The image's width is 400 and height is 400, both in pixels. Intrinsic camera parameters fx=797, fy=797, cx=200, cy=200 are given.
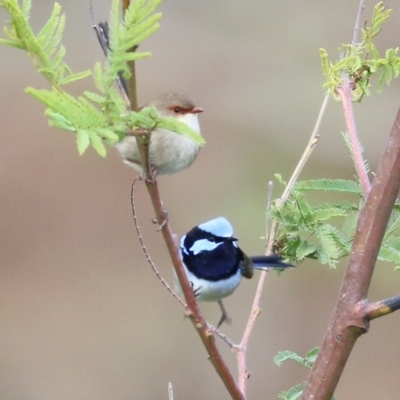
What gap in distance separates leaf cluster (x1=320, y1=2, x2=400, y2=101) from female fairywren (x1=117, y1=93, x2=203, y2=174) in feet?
2.15

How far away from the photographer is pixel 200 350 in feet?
23.5

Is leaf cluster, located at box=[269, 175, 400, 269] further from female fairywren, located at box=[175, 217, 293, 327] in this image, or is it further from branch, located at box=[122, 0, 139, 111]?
female fairywren, located at box=[175, 217, 293, 327]

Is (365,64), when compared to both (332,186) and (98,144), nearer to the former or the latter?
(332,186)

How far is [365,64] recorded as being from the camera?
2006 millimetres

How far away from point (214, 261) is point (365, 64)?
1.57m

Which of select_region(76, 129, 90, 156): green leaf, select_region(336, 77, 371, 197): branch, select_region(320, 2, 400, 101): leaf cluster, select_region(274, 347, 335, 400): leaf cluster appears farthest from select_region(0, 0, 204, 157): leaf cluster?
select_region(274, 347, 335, 400): leaf cluster

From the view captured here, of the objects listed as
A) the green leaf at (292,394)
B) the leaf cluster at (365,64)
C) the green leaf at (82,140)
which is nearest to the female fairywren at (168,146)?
the leaf cluster at (365,64)

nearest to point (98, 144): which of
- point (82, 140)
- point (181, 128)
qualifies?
point (82, 140)

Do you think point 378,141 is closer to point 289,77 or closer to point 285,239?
point 289,77

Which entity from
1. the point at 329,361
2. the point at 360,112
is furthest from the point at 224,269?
the point at 360,112

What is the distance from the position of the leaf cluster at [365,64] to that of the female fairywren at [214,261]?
1.32 meters

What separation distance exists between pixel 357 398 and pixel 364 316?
570cm

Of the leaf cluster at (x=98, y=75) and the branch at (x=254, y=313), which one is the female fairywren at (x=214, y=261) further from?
the leaf cluster at (x=98, y=75)

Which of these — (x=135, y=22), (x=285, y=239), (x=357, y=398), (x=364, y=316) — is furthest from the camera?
(x=357, y=398)
